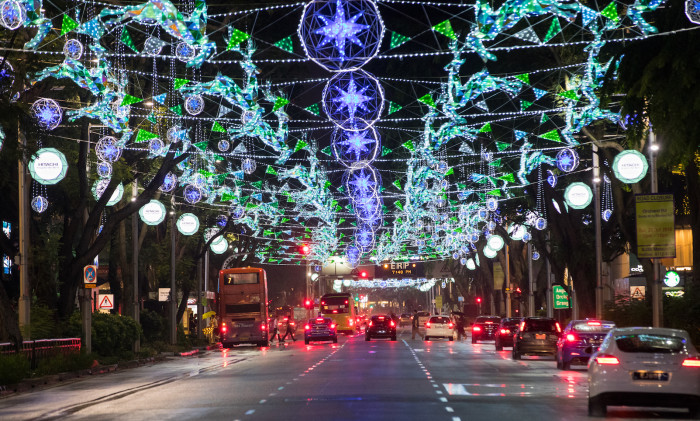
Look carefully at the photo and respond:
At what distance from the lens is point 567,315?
64312 mm

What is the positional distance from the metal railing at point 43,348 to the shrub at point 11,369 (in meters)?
0.46

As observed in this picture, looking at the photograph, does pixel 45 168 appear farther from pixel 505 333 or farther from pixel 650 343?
pixel 505 333

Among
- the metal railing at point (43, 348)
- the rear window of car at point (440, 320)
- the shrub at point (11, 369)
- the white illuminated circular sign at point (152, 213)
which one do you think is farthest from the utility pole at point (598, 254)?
the rear window of car at point (440, 320)

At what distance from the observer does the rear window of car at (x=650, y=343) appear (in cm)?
1728

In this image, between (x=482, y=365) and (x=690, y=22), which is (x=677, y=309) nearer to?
(x=482, y=365)

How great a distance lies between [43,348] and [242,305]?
25.2m

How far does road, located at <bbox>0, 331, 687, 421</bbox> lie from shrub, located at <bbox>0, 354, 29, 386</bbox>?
915 mm

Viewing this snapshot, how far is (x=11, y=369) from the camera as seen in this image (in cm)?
2684

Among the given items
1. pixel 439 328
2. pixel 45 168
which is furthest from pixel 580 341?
pixel 439 328

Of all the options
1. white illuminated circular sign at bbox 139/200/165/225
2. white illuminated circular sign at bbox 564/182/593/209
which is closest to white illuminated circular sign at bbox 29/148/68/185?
white illuminated circular sign at bbox 139/200/165/225

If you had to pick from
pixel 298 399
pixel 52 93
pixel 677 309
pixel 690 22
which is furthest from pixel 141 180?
pixel 690 22

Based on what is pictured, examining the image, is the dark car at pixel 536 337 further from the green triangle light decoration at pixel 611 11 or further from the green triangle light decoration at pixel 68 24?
the green triangle light decoration at pixel 68 24

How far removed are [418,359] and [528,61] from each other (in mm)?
11865

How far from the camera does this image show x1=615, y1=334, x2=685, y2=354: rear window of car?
1728cm
